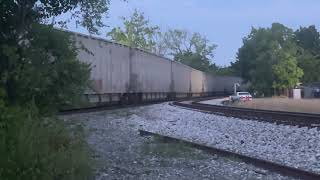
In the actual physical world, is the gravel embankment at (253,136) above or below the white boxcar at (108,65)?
below

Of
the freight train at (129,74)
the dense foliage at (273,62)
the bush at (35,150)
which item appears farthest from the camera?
the dense foliage at (273,62)

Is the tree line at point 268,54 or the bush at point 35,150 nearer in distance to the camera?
the bush at point 35,150

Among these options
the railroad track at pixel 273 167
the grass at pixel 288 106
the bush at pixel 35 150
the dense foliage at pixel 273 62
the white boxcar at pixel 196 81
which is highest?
the dense foliage at pixel 273 62

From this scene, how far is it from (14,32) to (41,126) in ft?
7.54

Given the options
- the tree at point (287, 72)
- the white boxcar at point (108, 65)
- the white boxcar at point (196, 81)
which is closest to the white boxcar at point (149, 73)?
the white boxcar at point (108, 65)

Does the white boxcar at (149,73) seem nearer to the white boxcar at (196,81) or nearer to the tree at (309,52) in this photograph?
the white boxcar at (196,81)

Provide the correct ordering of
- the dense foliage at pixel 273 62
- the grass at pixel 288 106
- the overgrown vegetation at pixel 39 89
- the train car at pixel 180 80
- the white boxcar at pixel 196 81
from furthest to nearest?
the dense foliage at pixel 273 62
the white boxcar at pixel 196 81
the train car at pixel 180 80
the grass at pixel 288 106
the overgrown vegetation at pixel 39 89

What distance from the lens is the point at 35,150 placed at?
28.6 feet

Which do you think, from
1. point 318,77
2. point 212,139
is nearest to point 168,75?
point 212,139

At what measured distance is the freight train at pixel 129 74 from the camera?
32844 mm

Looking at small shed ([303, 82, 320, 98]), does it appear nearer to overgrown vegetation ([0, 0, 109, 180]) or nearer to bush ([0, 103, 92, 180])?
overgrown vegetation ([0, 0, 109, 180])

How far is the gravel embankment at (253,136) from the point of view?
14.8 meters

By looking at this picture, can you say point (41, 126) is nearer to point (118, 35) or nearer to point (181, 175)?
point (181, 175)

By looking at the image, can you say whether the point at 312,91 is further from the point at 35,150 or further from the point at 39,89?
the point at 35,150
